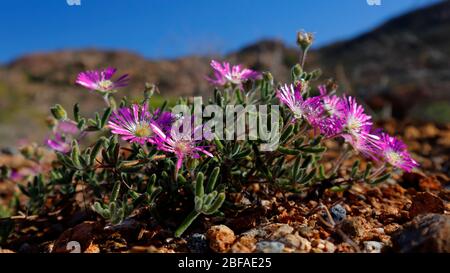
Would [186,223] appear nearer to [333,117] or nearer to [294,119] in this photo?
[294,119]

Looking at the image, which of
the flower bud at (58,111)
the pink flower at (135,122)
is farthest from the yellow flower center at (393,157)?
the flower bud at (58,111)

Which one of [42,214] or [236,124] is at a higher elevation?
[236,124]

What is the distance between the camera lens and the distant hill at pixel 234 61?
50.9 ft

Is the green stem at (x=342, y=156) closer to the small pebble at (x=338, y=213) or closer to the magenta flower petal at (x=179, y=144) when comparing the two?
the small pebble at (x=338, y=213)

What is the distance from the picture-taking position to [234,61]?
611 inches

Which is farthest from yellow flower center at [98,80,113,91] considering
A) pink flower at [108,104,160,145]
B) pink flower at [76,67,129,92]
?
pink flower at [108,104,160,145]

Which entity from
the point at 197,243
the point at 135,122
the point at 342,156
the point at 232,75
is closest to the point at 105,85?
the point at 135,122

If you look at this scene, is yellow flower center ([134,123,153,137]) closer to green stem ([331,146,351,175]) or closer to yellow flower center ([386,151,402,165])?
green stem ([331,146,351,175])

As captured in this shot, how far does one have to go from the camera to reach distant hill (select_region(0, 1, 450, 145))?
15.5 m
